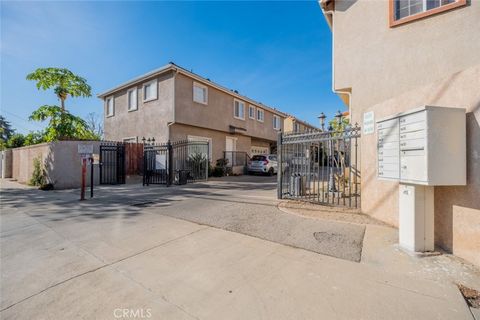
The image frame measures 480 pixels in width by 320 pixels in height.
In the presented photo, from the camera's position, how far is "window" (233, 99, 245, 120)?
18.0 meters

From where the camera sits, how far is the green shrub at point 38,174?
11629 mm

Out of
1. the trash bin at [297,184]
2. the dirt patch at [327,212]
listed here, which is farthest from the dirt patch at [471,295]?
the trash bin at [297,184]

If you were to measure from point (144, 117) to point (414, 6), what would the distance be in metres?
14.0

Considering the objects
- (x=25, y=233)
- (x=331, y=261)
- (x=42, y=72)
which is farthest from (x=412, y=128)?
(x=42, y=72)

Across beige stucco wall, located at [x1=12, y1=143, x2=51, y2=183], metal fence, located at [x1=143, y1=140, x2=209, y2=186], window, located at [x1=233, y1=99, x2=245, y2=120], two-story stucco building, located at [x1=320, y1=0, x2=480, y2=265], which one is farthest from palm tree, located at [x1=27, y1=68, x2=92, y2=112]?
two-story stucco building, located at [x1=320, y1=0, x2=480, y2=265]

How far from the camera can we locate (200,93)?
48.5ft

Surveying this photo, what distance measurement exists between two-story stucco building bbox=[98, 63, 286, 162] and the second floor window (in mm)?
10281

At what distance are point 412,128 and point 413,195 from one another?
97 centimetres

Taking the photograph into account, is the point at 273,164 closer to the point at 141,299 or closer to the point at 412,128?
the point at 412,128

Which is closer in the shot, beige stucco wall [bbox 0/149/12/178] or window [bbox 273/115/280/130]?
beige stucco wall [bbox 0/149/12/178]

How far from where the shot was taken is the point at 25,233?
4406mm

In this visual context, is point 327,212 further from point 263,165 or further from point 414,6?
point 263,165

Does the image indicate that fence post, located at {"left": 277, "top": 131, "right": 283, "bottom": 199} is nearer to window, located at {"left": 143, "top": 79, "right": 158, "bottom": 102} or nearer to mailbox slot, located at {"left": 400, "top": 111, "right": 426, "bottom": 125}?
mailbox slot, located at {"left": 400, "top": 111, "right": 426, "bottom": 125}

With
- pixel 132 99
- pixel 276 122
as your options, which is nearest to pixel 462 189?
pixel 132 99
